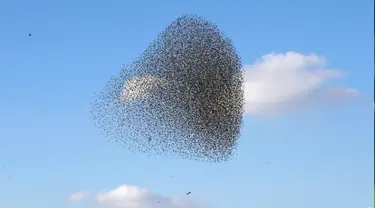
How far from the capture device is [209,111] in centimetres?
2869

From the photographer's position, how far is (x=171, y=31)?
28125mm

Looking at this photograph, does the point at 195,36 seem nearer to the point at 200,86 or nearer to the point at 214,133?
the point at 200,86

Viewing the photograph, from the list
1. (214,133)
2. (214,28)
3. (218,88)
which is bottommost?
(214,133)

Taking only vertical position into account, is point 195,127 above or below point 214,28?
below

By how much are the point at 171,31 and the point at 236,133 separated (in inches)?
183

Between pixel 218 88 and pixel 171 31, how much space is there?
291 cm

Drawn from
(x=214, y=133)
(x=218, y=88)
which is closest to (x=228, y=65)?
(x=218, y=88)

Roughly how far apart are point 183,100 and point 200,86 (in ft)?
2.82

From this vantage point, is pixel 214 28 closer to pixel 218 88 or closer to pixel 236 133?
pixel 218 88

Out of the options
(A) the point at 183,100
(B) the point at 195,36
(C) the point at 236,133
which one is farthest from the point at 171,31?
(C) the point at 236,133

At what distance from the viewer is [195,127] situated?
2817 cm

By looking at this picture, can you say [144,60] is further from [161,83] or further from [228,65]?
[228,65]

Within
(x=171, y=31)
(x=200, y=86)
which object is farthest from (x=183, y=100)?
(x=171, y=31)

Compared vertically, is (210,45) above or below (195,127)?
above
